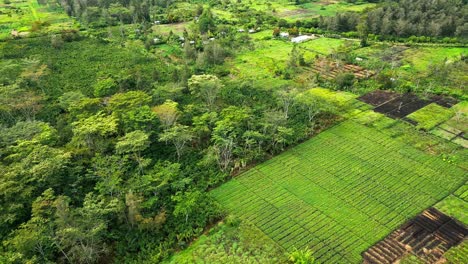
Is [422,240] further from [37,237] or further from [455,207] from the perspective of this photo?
[37,237]

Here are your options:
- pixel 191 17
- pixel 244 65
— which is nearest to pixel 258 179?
pixel 244 65

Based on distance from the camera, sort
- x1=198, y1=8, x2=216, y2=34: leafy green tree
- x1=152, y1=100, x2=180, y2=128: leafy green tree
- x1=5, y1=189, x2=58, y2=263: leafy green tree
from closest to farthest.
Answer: x1=5, y1=189, x2=58, y2=263: leafy green tree < x1=152, y1=100, x2=180, y2=128: leafy green tree < x1=198, y1=8, x2=216, y2=34: leafy green tree

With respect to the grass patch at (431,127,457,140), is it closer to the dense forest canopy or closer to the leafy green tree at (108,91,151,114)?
the dense forest canopy

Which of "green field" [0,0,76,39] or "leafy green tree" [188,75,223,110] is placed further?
"green field" [0,0,76,39]

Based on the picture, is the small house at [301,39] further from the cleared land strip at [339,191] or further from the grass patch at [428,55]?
the cleared land strip at [339,191]

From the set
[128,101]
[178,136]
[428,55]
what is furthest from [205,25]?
[178,136]

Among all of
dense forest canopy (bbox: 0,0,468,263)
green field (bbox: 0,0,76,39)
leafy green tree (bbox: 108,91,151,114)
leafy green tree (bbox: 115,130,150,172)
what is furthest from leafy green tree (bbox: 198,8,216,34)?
leafy green tree (bbox: 115,130,150,172)
